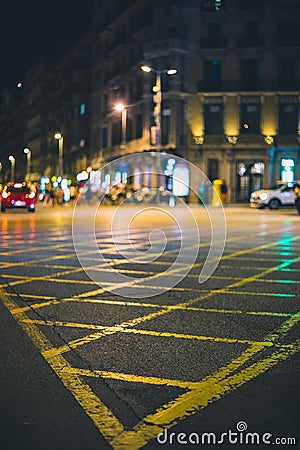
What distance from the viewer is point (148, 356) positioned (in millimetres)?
6348

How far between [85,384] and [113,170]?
224ft

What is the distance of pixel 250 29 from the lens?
61.2 m

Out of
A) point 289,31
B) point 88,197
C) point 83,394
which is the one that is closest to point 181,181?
point 88,197

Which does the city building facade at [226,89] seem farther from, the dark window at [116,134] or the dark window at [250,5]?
the dark window at [116,134]

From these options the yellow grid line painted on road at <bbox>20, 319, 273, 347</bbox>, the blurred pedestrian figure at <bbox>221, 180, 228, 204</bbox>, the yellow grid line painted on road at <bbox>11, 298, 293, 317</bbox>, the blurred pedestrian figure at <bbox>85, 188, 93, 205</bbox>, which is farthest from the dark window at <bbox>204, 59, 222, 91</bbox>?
the yellow grid line painted on road at <bbox>20, 319, 273, 347</bbox>

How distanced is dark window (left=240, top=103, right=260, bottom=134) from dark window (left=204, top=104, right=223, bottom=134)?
1726 mm

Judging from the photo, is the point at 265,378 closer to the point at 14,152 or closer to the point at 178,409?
the point at 178,409

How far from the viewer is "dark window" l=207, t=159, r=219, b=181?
61.8 meters

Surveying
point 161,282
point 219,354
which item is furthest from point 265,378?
point 161,282

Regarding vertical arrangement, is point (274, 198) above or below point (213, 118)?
below

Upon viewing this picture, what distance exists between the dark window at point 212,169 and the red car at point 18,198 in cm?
2146

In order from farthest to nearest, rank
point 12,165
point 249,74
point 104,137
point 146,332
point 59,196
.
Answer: point 12,165, point 104,137, point 249,74, point 59,196, point 146,332

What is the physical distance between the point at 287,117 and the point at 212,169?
7107mm

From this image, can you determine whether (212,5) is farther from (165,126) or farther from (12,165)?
(12,165)
